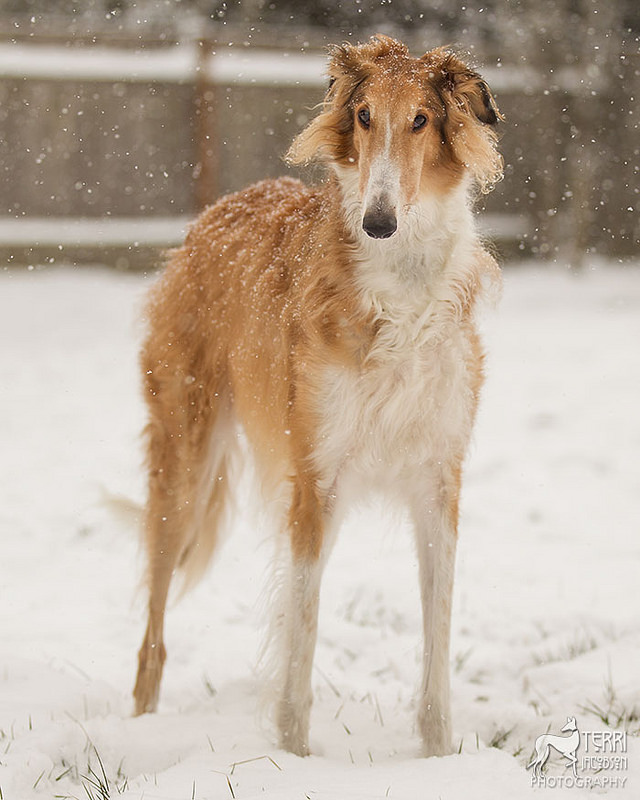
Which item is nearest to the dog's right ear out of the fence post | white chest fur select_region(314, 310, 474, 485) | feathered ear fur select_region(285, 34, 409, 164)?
feathered ear fur select_region(285, 34, 409, 164)

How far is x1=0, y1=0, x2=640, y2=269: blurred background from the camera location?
9.31 metres

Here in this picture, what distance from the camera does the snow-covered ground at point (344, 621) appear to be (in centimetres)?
264

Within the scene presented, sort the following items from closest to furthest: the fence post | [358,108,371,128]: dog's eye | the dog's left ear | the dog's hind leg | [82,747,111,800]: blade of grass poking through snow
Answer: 1. [82,747,111,800]: blade of grass poking through snow
2. [358,108,371,128]: dog's eye
3. the dog's left ear
4. the dog's hind leg
5. the fence post

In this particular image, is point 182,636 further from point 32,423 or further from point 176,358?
point 32,423

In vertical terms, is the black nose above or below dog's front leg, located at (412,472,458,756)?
above

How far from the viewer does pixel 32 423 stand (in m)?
6.29

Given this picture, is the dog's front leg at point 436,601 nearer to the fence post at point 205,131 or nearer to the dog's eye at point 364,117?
the dog's eye at point 364,117

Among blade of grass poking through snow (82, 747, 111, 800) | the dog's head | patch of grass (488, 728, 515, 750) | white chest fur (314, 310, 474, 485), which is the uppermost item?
the dog's head

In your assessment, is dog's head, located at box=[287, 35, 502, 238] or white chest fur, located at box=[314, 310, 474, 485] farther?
white chest fur, located at box=[314, 310, 474, 485]

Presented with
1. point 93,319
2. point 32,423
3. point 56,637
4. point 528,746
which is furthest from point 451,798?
point 93,319

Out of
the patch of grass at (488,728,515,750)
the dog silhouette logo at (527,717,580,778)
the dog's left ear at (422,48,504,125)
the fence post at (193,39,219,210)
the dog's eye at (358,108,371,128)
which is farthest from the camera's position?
the fence post at (193,39,219,210)

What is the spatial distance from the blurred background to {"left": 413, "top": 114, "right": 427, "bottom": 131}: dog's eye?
650cm

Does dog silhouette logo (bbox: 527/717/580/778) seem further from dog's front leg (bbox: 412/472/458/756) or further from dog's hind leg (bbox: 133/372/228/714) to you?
dog's hind leg (bbox: 133/372/228/714)
